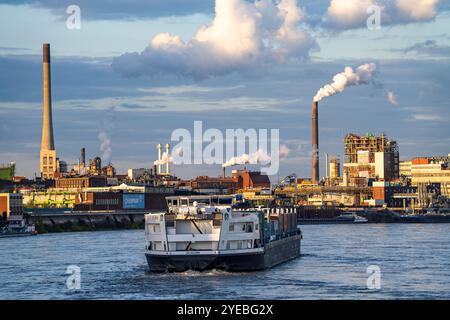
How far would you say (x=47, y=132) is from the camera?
172250mm

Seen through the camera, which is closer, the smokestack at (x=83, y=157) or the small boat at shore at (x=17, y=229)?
the small boat at shore at (x=17, y=229)

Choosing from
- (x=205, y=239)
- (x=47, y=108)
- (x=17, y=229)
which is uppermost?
(x=47, y=108)

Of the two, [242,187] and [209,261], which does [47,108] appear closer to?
[242,187]

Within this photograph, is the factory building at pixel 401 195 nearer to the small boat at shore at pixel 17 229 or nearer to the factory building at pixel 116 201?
the factory building at pixel 116 201

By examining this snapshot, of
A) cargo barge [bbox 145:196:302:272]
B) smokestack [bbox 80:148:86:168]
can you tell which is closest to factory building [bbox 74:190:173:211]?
smokestack [bbox 80:148:86:168]

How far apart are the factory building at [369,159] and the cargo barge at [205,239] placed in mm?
134306

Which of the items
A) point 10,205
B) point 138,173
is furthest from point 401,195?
point 10,205

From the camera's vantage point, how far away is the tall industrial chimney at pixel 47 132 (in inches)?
6491

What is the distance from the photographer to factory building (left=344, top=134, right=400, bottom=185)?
189 meters

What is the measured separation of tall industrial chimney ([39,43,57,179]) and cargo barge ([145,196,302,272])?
113 metres

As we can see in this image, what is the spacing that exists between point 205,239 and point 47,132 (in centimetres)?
12374

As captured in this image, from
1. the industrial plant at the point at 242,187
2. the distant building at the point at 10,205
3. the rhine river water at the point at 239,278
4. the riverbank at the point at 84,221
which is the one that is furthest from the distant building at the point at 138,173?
the rhine river water at the point at 239,278

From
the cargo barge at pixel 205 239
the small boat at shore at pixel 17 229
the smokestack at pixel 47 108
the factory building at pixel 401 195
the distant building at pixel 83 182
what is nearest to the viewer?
the cargo barge at pixel 205 239

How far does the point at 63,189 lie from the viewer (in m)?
170
